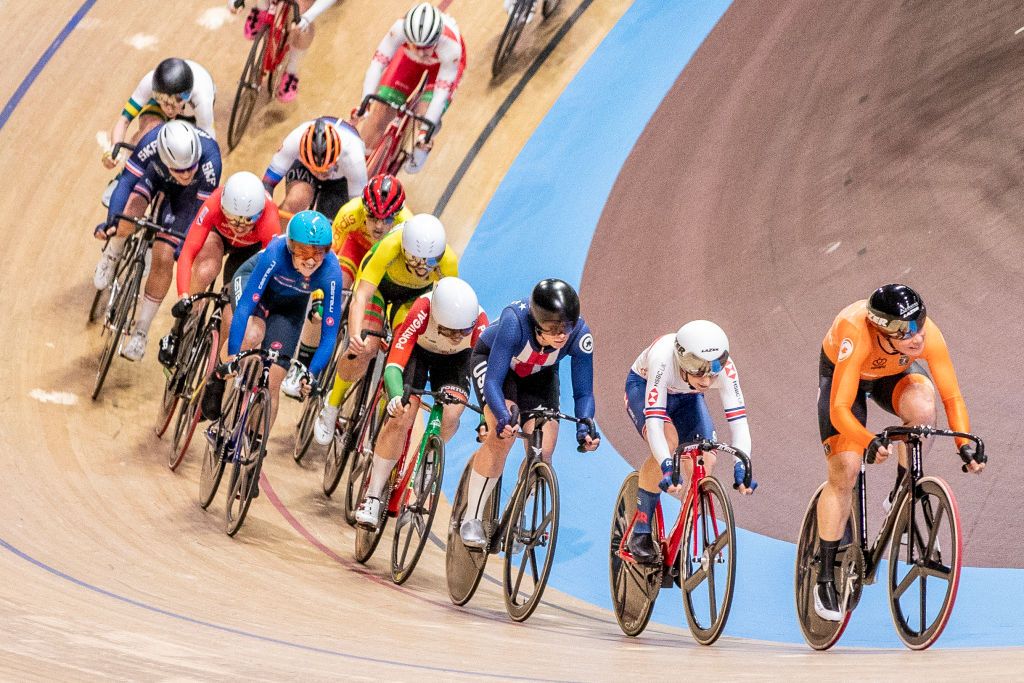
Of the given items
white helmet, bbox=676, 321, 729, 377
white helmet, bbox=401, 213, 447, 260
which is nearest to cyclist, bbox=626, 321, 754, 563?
white helmet, bbox=676, 321, 729, 377

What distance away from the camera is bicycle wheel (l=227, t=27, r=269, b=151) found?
8.96m

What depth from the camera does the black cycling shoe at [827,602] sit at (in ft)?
16.1

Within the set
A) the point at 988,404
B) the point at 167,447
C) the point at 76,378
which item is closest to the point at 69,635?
the point at 167,447

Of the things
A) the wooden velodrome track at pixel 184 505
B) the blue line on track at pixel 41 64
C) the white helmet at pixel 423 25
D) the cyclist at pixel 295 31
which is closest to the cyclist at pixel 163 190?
the wooden velodrome track at pixel 184 505

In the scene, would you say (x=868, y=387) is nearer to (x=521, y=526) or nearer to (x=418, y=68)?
(x=521, y=526)

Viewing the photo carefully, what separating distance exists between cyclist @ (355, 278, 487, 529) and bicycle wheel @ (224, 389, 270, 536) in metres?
0.49

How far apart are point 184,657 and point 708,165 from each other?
6.10 meters

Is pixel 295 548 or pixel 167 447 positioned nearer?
pixel 295 548

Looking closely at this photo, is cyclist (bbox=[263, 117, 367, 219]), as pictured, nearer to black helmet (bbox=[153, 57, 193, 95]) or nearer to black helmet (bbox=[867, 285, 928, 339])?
black helmet (bbox=[153, 57, 193, 95])

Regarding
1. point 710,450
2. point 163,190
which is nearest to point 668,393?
point 710,450

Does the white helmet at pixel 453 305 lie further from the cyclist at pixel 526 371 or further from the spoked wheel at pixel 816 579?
the spoked wheel at pixel 816 579

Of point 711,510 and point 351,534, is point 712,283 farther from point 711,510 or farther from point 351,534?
point 711,510

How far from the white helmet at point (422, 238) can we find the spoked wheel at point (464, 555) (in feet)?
3.46

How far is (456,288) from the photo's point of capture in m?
Answer: 5.46
